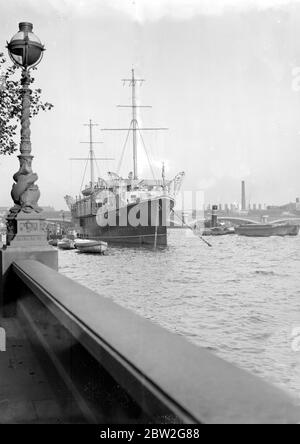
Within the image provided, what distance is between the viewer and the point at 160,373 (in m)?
1.87

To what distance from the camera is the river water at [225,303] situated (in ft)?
37.8

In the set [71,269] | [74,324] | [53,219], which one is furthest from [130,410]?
[53,219]

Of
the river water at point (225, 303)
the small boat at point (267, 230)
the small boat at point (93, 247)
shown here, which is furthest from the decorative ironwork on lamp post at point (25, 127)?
the small boat at point (267, 230)

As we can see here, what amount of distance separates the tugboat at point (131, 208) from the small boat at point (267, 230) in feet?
111

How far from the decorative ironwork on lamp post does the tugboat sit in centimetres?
4966

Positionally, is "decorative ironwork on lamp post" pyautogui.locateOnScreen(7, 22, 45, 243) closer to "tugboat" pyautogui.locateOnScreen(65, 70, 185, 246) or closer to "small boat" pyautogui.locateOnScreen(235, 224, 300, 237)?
"tugboat" pyautogui.locateOnScreen(65, 70, 185, 246)

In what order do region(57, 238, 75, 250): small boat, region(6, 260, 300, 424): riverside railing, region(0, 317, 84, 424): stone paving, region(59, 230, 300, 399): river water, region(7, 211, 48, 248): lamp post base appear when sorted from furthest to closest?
region(57, 238, 75, 250): small boat < region(59, 230, 300, 399): river water < region(7, 211, 48, 248): lamp post base < region(0, 317, 84, 424): stone paving < region(6, 260, 300, 424): riverside railing

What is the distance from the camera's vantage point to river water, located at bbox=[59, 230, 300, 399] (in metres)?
11.5

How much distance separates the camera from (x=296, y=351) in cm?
1227

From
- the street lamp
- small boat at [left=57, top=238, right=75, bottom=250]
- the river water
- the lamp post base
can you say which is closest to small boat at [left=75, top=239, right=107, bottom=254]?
small boat at [left=57, top=238, right=75, bottom=250]

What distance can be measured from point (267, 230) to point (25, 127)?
310ft

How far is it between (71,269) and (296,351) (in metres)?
24.1

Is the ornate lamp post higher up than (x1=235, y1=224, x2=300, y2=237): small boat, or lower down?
higher up

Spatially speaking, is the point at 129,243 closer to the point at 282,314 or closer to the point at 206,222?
the point at 282,314
